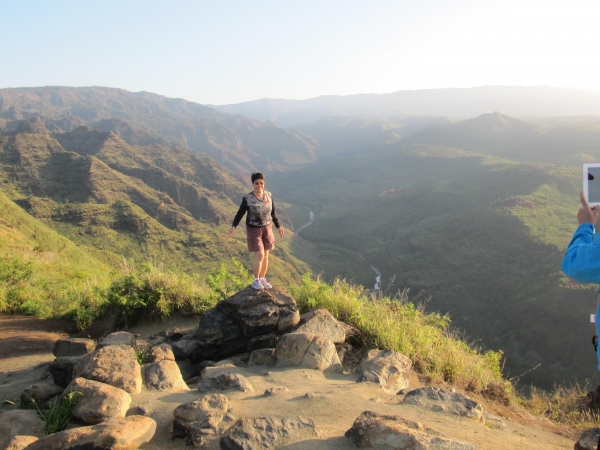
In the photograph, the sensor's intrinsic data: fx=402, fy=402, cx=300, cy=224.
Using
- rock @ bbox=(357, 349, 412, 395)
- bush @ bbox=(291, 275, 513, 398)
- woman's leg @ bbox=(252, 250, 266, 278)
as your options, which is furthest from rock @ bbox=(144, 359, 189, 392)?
bush @ bbox=(291, 275, 513, 398)

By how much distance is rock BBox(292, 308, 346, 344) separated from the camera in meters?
5.77

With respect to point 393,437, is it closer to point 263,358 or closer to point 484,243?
point 263,358

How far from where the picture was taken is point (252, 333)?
607 centimetres

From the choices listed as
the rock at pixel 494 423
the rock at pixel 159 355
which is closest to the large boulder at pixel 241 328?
the rock at pixel 159 355

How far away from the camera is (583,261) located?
248 centimetres

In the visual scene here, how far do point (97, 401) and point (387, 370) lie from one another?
126 inches

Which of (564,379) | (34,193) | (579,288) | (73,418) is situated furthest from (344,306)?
(34,193)

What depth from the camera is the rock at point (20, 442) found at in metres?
3.10

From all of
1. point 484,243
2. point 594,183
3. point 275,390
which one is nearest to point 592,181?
point 594,183

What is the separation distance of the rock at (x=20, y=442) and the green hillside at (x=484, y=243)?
18.8ft

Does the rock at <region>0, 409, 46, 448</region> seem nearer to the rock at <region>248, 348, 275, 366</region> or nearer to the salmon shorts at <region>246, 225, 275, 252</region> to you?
the rock at <region>248, 348, 275, 366</region>

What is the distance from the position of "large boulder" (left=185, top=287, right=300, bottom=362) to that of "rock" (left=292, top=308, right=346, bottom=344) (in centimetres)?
31

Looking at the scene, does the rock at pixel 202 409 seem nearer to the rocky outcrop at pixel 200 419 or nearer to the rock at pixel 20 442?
the rocky outcrop at pixel 200 419

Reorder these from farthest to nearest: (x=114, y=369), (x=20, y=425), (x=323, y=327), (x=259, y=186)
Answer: (x=259, y=186) < (x=323, y=327) < (x=114, y=369) < (x=20, y=425)
